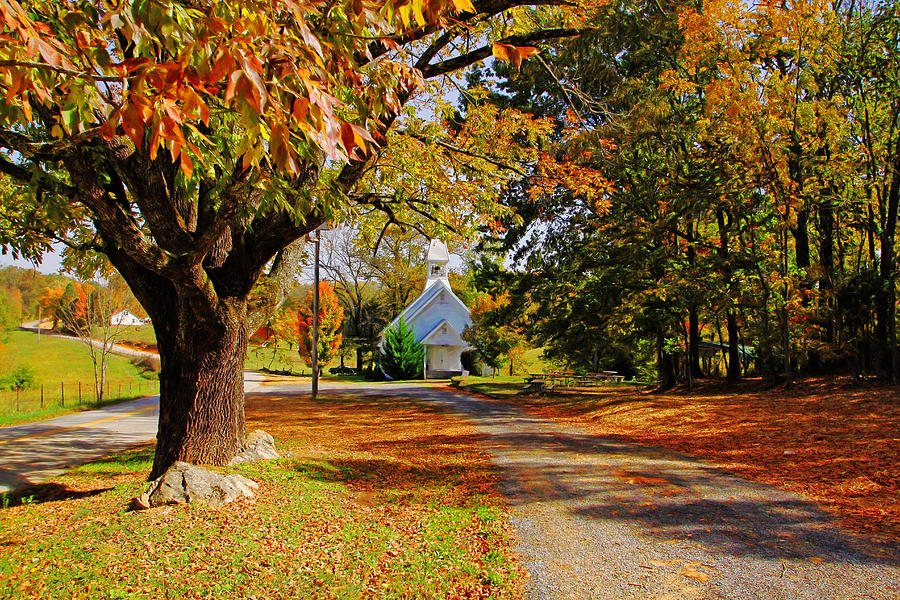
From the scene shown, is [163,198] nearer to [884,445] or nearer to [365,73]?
[365,73]

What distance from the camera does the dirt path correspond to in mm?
4086

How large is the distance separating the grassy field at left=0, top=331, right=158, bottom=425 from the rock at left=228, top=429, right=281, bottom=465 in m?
13.1

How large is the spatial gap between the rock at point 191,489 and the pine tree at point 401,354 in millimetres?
31332

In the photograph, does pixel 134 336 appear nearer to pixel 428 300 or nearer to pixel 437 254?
pixel 437 254

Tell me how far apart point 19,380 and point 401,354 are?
21.7 meters

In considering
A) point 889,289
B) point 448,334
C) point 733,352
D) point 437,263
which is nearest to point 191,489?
point 889,289

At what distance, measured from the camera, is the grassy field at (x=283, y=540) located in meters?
4.17

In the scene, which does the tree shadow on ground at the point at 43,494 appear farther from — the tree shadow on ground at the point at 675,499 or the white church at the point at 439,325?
the white church at the point at 439,325

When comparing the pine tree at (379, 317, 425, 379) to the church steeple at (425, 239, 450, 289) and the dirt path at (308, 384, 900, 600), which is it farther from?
the dirt path at (308, 384, 900, 600)

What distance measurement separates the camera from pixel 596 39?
35.5ft

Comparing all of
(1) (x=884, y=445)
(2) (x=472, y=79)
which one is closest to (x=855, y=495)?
(1) (x=884, y=445)

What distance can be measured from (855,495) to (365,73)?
6.69 metres

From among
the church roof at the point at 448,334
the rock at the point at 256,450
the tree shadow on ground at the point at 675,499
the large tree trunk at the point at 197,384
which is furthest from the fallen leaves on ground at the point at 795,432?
the church roof at the point at 448,334

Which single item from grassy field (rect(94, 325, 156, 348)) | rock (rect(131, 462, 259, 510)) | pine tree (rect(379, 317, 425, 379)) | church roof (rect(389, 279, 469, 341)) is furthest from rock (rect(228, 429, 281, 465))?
church roof (rect(389, 279, 469, 341))
